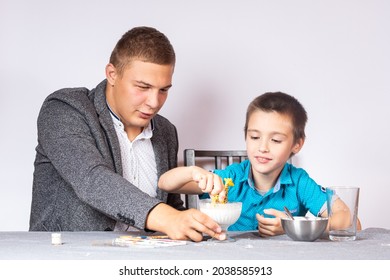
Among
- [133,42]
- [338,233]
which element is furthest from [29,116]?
[338,233]

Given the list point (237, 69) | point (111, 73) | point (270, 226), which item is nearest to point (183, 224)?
point (270, 226)

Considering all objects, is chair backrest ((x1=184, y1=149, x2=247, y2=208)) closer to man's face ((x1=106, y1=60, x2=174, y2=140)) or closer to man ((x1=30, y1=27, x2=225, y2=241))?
man ((x1=30, y1=27, x2=225, y2=241))

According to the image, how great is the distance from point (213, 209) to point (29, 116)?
4.69ft

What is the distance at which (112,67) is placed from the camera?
6.37 feet

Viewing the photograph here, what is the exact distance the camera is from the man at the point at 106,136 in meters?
1.66

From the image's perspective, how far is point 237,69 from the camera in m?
2.63

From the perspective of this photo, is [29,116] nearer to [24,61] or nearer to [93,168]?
[24,61]

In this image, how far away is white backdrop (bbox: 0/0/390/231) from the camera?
8.36 feet

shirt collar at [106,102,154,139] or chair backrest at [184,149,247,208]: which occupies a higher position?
shirt collar at [106,102,154,139]

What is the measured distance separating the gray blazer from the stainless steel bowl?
0.30 meters

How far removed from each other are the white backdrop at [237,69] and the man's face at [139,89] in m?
0.66

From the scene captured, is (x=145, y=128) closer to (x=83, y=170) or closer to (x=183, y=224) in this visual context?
(x=83, y=170)

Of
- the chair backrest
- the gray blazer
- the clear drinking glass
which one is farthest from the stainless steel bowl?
the chair backrest

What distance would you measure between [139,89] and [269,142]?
419 millimetres
